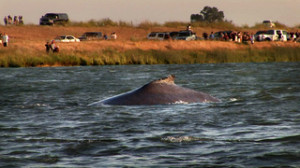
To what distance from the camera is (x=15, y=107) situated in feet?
57.6

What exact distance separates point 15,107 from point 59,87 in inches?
344

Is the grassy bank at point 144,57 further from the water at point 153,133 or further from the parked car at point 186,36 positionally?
the water at point 153,133

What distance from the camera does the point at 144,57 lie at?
48.0 metres

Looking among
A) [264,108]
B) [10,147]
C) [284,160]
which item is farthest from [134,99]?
[284,160]

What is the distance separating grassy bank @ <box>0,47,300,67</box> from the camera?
44844 millimetres

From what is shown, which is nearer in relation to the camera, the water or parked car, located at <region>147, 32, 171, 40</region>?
the water

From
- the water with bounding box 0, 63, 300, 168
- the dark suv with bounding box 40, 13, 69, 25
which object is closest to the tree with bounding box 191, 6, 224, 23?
the dark suv with bounding box 40, 13, 69, 25

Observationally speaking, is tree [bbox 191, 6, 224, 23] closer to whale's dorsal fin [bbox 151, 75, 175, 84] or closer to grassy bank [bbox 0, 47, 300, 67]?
grassy bank [bbox 0, 47, 300, 67]

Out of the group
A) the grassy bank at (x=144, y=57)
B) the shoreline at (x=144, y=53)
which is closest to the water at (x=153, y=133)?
the grassy bank at (x=144, y=57)

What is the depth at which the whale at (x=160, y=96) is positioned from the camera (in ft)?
53.8

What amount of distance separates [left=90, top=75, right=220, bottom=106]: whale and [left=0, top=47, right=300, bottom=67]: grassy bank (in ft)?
92.1


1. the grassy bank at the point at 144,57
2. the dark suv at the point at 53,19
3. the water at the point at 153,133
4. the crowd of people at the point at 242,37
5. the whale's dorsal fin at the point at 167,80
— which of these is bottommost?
the grassy bank at the point at 144,57

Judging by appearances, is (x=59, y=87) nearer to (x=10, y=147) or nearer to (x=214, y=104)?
(x=214, y=104)

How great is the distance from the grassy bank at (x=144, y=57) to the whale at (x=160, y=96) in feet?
92.1
